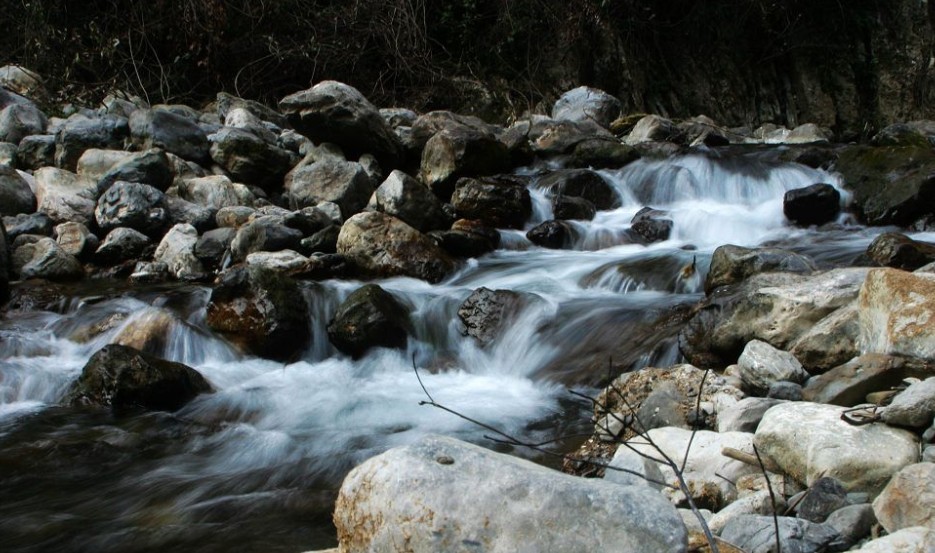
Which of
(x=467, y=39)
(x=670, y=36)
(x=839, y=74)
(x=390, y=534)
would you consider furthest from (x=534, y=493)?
(x=839, y=74)

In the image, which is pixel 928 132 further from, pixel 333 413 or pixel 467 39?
pixel 333 413

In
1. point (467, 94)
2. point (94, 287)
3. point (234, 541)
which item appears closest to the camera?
point (234, 541)

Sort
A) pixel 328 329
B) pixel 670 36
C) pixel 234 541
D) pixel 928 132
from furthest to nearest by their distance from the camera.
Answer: pixel 670 36, pixel 928 132, pixel 328 329, pixel 234 541

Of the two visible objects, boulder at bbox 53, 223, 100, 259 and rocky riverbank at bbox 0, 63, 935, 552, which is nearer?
rocky riverbank at bbox 0, 63, 935, 552

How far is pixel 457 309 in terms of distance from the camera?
6.35m

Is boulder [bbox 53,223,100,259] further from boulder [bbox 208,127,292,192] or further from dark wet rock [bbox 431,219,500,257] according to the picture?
dark wet rock [bbox 431,219,500,257]

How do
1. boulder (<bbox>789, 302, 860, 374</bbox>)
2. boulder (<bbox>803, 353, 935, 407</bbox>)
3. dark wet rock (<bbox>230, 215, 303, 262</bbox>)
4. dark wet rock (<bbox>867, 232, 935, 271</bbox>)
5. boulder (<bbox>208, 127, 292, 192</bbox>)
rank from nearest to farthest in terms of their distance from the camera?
boulder (<bbox>803, 353, 935, 407</bbox>) → boulder (<bbox>789, 302, 860, 374</bbox>) → dark wet rock (<bbox>867, 232, 935, 271</bbox>) → dark wet rock (<bbox>230, 215, 303, 262</bbox>) → boulder (<bbox>208, 127, 292, 192</bbox>)

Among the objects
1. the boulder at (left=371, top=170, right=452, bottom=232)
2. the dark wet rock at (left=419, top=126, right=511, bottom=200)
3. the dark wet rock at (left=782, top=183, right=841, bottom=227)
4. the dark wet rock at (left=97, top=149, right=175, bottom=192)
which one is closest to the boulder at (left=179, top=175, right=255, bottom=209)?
the dark wet rock at (left=97, top=149, right=175, bottom=192)

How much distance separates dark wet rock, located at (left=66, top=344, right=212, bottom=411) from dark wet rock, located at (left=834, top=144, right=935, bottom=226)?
21.3 feet

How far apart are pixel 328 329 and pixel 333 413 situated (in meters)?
1.09

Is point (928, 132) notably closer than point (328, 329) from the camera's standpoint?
No

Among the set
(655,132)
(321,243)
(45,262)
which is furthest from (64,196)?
(655,132)

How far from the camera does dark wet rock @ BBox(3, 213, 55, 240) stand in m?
7.63

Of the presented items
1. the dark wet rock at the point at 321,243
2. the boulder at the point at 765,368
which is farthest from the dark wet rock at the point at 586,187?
the boulder at the point at 765,368
